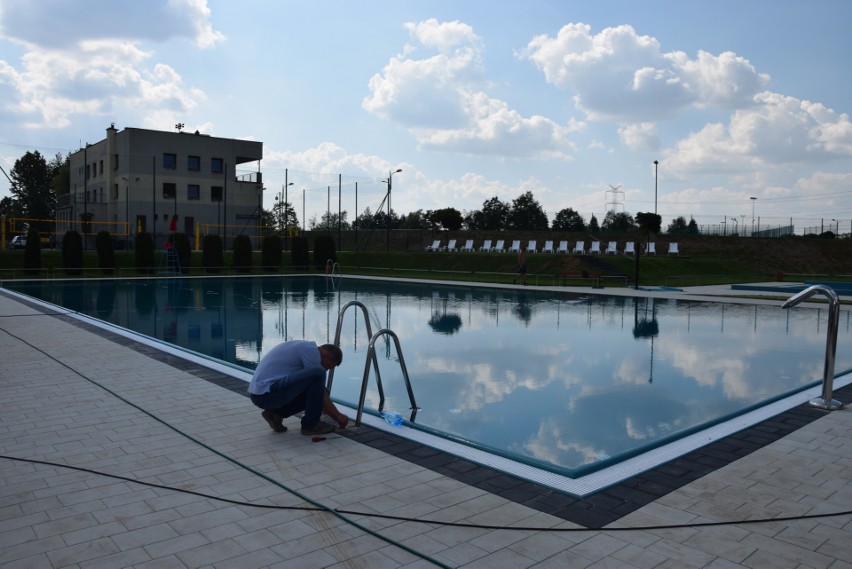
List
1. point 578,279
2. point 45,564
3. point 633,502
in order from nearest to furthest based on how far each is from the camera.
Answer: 1. point 45,564
2. point 633,502
3. point 578,279

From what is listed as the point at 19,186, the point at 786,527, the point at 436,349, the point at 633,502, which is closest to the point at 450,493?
the point at 633,502

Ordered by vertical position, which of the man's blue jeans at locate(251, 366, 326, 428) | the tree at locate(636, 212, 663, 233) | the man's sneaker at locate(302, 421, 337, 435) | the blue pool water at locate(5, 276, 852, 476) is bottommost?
the blue pool water at locate(5, 276, 852, 476)

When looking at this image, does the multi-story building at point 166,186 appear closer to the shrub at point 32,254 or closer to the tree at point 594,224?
the shrub at point 32,254

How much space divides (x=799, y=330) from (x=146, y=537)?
1498 cm

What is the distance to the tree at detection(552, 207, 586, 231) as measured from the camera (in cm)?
5552

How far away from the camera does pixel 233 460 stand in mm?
4926

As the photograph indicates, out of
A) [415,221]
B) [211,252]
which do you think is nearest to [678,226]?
[415,221]

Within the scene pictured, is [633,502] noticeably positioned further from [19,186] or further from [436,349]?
[19,186]

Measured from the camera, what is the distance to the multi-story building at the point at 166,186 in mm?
41406

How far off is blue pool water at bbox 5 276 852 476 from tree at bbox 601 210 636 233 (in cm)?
3452

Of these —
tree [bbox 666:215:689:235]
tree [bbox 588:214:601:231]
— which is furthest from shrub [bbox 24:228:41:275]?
tree [bbox 666:215:689:235]

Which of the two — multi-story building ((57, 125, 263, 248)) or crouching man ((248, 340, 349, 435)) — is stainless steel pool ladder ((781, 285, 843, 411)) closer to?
crouching man ((248, 340, 349, 435))

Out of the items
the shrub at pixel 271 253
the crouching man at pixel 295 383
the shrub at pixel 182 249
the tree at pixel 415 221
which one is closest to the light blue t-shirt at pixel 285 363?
the crouching man at pixel 295 383

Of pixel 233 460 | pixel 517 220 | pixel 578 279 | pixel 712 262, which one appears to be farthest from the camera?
pixel 517 220
